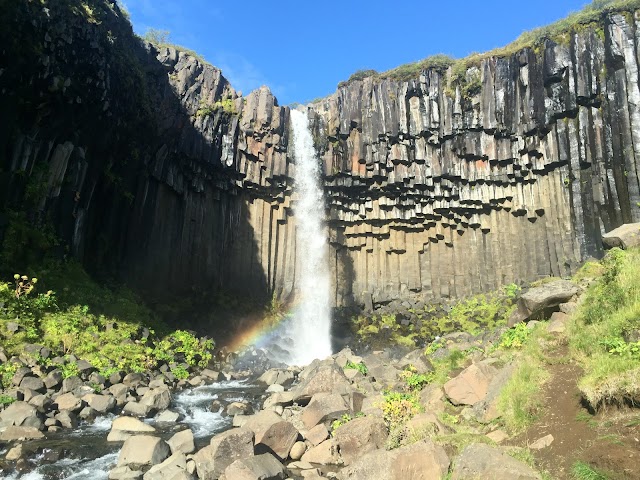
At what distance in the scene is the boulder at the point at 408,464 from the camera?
620 cm

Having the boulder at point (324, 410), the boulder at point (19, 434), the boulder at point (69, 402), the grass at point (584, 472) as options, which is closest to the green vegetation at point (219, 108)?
the boulder at point (69, 402)

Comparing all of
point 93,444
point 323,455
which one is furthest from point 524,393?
point 93,444

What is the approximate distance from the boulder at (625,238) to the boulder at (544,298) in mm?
1544

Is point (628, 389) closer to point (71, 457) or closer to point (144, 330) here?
point (71, 457)

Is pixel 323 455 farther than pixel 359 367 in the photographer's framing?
No

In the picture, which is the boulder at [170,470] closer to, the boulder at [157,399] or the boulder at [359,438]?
the boulder at [359,438]

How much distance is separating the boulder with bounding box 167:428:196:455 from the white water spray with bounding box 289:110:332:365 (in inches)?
797

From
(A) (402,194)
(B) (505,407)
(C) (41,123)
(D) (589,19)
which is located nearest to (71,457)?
(B) (505,407)

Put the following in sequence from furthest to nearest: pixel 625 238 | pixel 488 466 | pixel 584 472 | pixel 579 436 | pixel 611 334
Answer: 1. pixel 625 238
2. pixel 611 334
3. pixel 579 436
4. pixel 488 466
5. pixel 584 472

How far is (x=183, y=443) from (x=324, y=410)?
3101mm

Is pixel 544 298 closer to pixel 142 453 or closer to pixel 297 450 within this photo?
pixel 297 450

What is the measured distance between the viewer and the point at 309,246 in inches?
1254

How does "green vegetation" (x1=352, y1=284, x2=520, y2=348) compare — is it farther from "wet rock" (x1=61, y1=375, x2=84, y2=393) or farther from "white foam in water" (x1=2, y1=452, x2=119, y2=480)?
"white foam in water" (x1=2, y1=452, x2=119, y2=480)

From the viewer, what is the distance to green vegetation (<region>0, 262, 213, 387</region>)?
1400 centimetres
